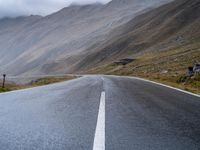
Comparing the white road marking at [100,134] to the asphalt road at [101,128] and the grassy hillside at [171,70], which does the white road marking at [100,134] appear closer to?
the asphalt road at [101,128]

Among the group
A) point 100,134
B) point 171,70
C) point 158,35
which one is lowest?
point 100,134

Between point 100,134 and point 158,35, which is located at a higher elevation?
point 158,35

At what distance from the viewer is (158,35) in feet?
507

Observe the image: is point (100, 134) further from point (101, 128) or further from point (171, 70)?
point (171, 70)

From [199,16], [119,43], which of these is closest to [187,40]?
[199,16]

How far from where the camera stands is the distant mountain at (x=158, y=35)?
5438 inches

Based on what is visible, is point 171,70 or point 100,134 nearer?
point 100,134

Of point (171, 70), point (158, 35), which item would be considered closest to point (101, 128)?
point (171, 70)

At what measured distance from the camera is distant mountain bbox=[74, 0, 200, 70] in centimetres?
13812

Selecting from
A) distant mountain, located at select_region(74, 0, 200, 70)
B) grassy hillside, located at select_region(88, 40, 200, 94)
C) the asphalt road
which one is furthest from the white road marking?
distant mountain, located at select_region(74, 0, 200, 70)

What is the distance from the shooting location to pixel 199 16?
147500mm

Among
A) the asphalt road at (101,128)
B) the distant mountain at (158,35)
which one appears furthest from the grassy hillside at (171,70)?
the distant mountain at (158,35)

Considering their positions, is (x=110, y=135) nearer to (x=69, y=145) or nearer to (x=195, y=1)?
(x=69, y=145)

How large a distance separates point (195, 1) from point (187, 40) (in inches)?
1797
